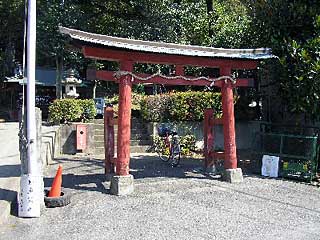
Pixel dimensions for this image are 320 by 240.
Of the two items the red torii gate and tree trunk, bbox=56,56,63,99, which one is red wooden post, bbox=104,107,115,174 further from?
tree trunk, bbox=56,56,63,99

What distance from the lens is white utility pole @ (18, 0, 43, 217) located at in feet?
22.3

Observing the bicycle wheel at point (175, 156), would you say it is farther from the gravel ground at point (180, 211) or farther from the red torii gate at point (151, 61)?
the red torii gate at point (151, 61)

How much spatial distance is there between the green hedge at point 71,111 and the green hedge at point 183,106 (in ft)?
8.66

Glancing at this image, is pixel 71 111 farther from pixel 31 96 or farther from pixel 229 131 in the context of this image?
pixel 31 96

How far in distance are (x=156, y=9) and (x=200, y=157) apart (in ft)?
31.9

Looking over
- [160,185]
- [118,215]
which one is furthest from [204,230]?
[160,185]

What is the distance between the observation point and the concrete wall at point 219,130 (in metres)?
15.6

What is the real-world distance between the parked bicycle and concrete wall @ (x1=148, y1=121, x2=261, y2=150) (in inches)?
30.1

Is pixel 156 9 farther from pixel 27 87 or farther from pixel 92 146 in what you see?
pixel 27 87

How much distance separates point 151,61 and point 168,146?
5229mm

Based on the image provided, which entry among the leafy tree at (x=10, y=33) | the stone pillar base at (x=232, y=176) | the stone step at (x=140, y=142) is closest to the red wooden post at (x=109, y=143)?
the stone pillar base at (x=232, y=176)

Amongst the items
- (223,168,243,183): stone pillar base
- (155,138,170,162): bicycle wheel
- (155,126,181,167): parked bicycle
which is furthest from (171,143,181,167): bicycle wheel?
(223,168,243,183): stone pillar base

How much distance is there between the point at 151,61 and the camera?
29.3ft

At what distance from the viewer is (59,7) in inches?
910
